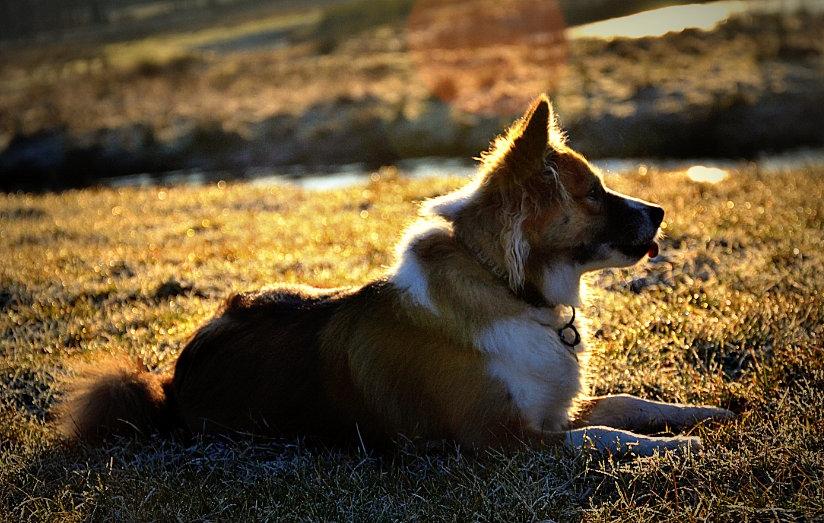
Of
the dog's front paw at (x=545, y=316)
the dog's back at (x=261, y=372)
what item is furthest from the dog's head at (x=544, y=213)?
the dog's back at (x=261, y=372)

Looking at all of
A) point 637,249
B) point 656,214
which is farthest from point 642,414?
point 656,214

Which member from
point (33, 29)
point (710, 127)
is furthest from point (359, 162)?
point (33, 29)

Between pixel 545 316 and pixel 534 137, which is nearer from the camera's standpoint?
pixel 534 137

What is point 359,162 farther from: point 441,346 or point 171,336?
point 441,346

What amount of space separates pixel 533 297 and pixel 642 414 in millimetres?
1037

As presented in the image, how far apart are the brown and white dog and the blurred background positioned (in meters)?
14.0

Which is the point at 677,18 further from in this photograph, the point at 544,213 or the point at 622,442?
the point at 622,442

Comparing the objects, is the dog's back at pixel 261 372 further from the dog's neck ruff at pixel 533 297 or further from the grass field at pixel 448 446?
the dog's neck ruff at pixel 533 297

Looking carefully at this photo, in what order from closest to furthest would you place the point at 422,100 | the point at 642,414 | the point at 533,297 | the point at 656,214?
1. the point at 533,297
2. the point at 656,214
3. the point at 642,414
4. the point at 422,100

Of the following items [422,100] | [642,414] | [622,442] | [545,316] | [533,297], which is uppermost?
[533,297]

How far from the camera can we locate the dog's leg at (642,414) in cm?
490

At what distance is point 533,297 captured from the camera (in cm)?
471

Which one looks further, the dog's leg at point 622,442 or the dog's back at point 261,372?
the dog's back at point 261,372

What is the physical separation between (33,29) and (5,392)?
73710mm
